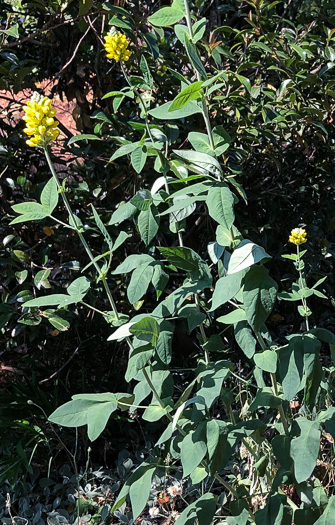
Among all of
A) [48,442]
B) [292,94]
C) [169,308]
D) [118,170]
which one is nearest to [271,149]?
[292,94]

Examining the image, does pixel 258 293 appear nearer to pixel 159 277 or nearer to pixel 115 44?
pixel 159 277

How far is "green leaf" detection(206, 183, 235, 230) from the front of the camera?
1.33m

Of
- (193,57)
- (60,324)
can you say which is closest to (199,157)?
(193,57)

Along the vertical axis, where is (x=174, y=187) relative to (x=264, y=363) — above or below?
above

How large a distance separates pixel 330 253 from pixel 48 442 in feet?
5.30

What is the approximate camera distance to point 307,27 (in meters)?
2.90

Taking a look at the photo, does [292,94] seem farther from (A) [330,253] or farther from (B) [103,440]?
(B) [103,440]

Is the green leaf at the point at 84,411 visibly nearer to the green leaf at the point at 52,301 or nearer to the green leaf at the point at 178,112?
the green leaf at the point at 52,301

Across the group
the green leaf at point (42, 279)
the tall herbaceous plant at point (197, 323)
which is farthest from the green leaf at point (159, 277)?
the green leaf at point (42, 279)

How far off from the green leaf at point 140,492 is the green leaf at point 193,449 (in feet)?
0.50

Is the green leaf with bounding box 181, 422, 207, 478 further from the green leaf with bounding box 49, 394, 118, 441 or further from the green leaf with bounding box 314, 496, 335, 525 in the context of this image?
the green leaf with bounding box 314, 496, 335, 525

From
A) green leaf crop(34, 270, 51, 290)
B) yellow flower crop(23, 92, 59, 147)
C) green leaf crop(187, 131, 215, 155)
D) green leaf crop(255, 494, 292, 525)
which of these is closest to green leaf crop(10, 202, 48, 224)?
yellow flower crop(23, 92, 59, 147)

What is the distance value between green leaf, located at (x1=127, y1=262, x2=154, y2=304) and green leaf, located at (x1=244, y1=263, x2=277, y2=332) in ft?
0.94

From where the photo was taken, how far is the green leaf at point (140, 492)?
4.84 feet
